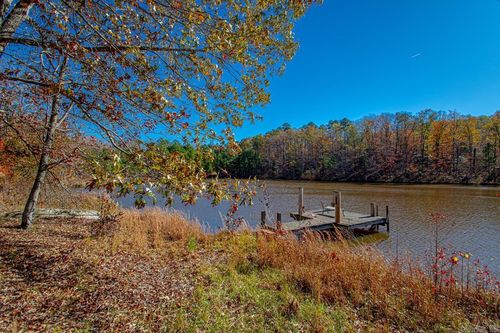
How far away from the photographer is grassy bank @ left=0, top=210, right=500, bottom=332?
3.41 metres

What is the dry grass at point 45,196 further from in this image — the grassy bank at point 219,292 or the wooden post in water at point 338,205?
the wooden post in water at point 338,205

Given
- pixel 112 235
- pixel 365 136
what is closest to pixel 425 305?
pixel 112 235

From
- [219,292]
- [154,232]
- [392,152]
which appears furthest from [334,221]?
[392,152]

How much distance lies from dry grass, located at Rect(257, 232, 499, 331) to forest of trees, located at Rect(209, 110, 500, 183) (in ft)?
99.5

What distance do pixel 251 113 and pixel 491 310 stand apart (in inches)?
186

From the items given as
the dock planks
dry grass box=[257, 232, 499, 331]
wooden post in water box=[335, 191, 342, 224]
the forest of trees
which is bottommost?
the dock planks

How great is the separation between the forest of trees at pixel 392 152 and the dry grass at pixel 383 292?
30.3m

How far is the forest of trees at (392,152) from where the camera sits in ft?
148

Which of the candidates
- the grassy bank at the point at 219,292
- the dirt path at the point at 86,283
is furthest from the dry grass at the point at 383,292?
the dirt path at the point at 86,283

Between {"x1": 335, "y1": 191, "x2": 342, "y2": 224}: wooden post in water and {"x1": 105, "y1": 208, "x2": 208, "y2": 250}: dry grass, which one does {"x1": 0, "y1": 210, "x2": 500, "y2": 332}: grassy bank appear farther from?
{"x1": 335, "y1": 191, "x2": 342, "y2": 224}: wooden post in water

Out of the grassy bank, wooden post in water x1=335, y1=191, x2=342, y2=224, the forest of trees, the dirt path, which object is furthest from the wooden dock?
the forest of trees

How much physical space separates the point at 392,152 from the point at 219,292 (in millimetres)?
56537

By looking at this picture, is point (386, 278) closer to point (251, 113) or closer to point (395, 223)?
point (251, 113)

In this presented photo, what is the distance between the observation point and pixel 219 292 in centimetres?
427
